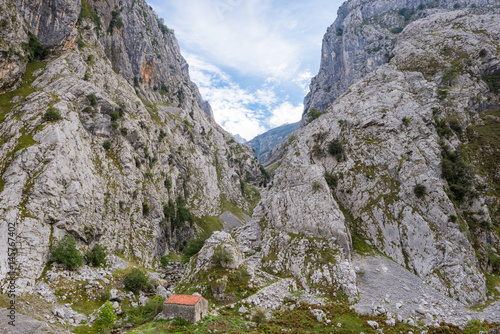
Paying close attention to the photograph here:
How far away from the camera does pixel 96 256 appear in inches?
1924

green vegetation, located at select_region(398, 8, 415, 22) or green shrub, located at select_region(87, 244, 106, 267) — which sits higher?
green vegetation, located at select_region(398, 8, 415, 22)

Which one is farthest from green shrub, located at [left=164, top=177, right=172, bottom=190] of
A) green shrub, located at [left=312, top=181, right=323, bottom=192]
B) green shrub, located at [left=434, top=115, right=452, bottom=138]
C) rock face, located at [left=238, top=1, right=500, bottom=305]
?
green shrub, located at [left=434, top=115, right=452, bottom=138]

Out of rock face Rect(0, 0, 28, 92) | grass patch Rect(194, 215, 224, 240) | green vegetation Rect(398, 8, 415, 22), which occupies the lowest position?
grass patch Rect(194, 215, 224, 240)

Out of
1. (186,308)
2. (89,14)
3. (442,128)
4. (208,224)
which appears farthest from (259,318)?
(89,14)

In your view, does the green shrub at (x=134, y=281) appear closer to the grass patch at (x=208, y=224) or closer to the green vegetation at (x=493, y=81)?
the grass patch at (x=208, y=224)

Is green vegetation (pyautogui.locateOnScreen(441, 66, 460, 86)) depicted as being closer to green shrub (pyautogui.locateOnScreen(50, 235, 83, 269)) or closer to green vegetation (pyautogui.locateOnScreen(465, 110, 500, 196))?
green vegetation (pyautogui.locateOnScreen(465, 110, 500, 196))

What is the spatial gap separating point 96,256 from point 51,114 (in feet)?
120

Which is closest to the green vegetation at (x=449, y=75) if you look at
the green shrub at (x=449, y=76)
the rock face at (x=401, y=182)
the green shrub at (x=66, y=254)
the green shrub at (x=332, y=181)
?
the green shrub at (x=449, y=76)

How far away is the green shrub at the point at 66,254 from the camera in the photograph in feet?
135

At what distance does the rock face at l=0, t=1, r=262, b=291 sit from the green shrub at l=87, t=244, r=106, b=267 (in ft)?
6.03

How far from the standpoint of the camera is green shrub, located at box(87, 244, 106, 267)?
48466mm

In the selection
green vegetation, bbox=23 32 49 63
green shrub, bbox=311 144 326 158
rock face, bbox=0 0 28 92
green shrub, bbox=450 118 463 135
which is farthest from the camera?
green shrub, bbox=311 144 326 158

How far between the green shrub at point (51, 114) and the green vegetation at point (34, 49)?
29760 mm

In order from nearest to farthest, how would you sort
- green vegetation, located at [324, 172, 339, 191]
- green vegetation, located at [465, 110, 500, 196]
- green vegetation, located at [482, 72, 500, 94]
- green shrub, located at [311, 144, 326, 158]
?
green vegetation, located at [465, 110, 500, 196]
green vegetation, located at [324, 172, 339, 191]
green shrub, located at [311, 144, 326, 158]
green vegetation, located at [482, 72, 500, 94]
